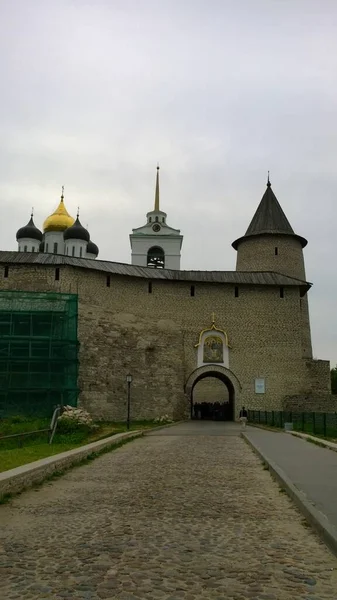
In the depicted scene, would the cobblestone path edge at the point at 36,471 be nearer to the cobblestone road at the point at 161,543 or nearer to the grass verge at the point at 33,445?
the cobblestone road at the point at 161,543

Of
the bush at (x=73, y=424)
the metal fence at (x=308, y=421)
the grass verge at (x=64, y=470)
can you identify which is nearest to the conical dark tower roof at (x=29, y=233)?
the metal fence at (x=308, y=421)

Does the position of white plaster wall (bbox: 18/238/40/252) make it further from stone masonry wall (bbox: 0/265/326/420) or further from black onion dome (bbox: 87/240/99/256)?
stone masonry wall (bbox: 0/265/326/420)

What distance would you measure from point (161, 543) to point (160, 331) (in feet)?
89.0

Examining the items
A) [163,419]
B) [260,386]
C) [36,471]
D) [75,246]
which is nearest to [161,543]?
[36,471]

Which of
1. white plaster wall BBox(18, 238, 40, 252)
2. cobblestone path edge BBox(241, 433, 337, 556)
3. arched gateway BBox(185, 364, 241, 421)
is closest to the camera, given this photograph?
cobblestone path edge BBox(241, 433, 337, 556)

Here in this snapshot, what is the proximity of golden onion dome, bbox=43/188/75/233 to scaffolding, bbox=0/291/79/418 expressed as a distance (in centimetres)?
2118

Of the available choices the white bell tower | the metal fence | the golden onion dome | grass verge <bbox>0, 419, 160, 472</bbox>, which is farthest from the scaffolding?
the white bell tower

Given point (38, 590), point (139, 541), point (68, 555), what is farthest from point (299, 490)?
point (38, 590)

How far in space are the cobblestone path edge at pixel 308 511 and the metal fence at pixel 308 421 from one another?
26.5 feet

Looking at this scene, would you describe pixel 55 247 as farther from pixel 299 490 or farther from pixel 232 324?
pixel 299 490

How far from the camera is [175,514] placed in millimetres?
5875

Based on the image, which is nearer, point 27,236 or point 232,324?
point 232,324

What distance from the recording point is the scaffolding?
83.4 ft

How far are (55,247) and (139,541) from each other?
43.9 metres
